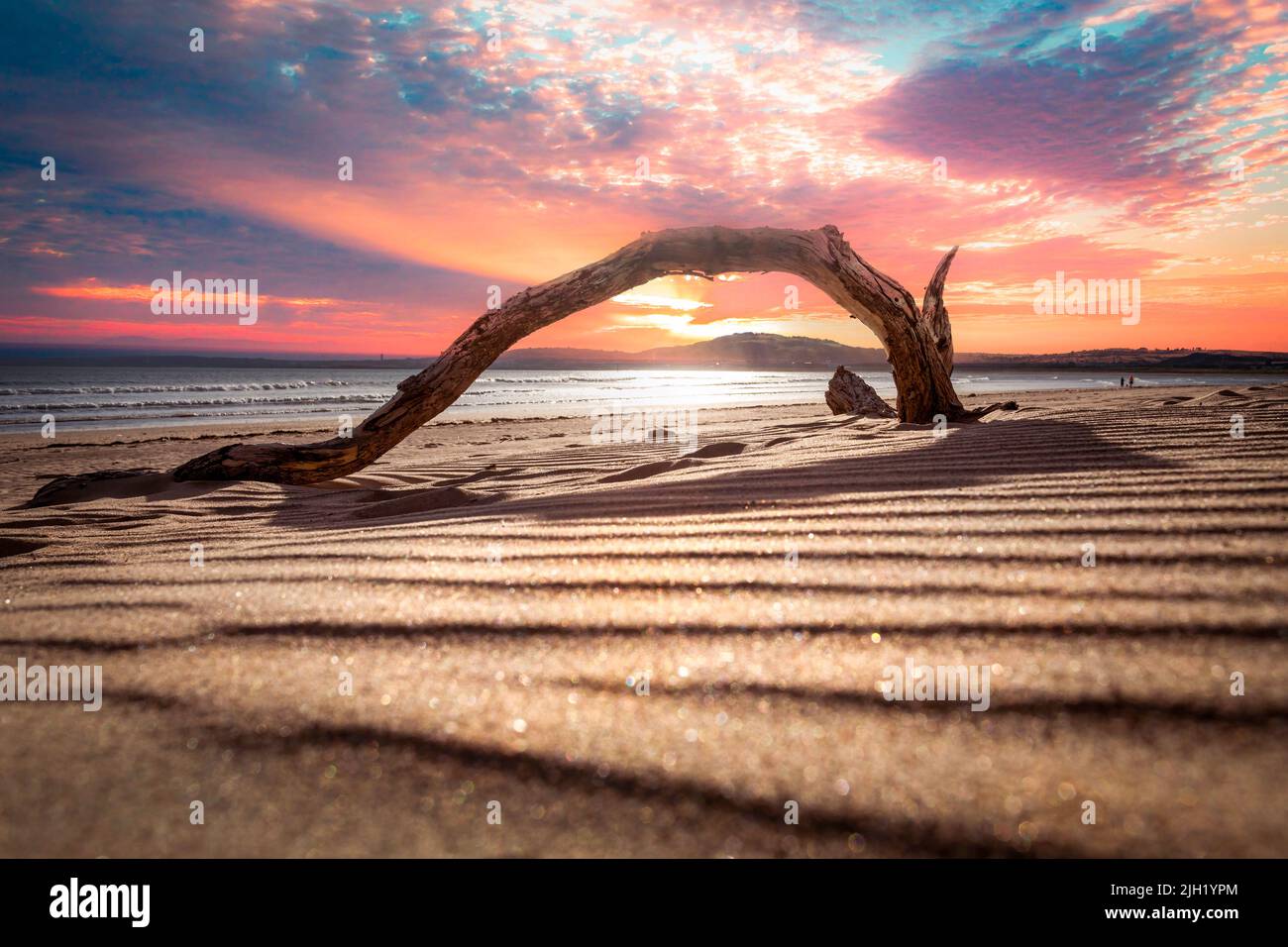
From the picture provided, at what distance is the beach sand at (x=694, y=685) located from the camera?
680 mm

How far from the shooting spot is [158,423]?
42.4ft

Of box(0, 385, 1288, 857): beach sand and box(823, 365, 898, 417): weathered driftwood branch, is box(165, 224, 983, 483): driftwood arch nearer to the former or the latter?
box(823, 365, 898, 417): weathered driftwood branch

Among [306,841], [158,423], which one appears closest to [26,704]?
[306,841]

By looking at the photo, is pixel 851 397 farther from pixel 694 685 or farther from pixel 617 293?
pixel 694 685

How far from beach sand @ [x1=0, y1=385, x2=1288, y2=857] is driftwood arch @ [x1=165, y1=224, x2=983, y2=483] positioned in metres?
2.27

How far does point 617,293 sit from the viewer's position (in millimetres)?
4797

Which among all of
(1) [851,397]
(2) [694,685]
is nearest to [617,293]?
(1) [851,397]

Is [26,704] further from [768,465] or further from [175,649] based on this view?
[768,465]

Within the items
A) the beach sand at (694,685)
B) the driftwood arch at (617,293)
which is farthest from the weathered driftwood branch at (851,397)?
the beach sand at (694,685)

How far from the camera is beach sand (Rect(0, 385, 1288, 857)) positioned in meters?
0.68

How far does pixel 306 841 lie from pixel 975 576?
1.14 metres

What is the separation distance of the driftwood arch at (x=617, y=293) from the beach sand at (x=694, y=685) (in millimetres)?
2266

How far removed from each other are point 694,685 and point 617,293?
13.7ft

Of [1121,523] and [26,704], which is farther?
[1121,523]
